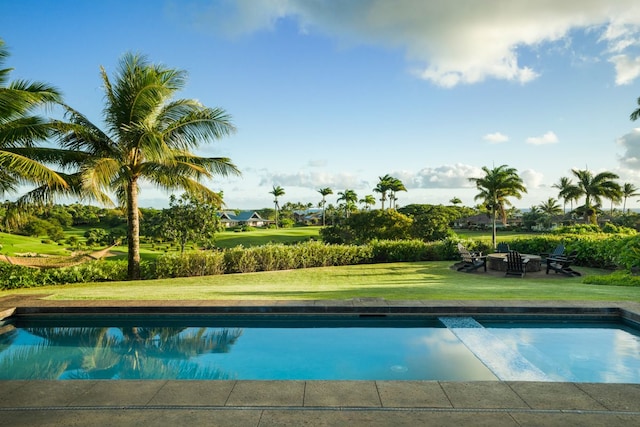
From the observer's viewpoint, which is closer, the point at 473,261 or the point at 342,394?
the point at 342,394

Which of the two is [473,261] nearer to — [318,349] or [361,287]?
[361,287]

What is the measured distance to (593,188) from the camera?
47.3 metres

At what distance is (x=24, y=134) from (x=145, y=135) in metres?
3.19

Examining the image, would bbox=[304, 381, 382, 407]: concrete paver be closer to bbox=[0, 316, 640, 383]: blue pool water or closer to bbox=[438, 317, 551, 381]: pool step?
bbox=[0, 316, 640, 383]: blue pool water

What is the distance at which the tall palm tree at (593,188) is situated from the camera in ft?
153

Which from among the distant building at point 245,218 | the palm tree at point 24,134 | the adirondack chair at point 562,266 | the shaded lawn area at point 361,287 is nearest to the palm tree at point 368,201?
the distant building at point 245,218

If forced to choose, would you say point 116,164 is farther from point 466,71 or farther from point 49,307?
point 466,71

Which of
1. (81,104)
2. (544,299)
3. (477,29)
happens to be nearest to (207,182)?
(81,104)

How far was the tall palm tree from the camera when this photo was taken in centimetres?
4653

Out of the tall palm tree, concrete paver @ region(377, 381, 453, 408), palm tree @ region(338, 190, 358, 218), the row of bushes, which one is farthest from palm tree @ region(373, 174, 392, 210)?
concrete paver @ region(377, 381, 453, 408)

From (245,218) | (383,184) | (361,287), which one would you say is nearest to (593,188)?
(383,184)

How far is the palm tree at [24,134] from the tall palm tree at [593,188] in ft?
172

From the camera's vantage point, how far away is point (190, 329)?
767cm

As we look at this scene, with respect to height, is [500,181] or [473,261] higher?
[500,181]
